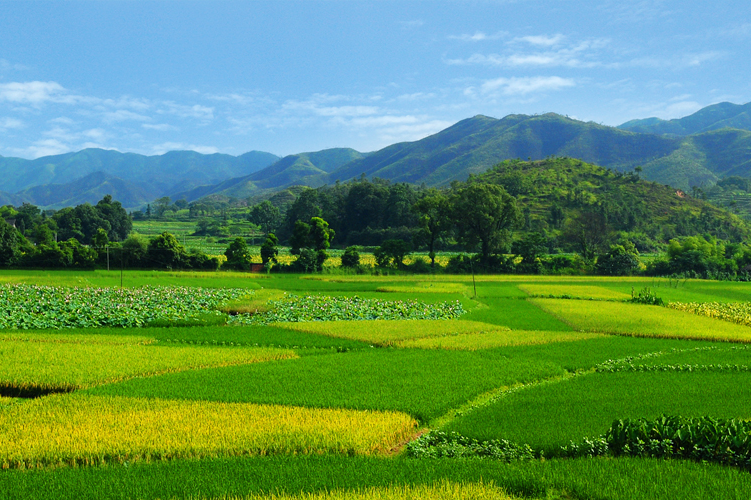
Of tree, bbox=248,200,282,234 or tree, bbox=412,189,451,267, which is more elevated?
tree, bbox=248,200,282,234

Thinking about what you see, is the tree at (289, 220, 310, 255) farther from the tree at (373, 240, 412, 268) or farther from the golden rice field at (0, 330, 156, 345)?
the golden rice field at (0, 330, 156, 345)

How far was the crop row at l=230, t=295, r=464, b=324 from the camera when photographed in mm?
28969

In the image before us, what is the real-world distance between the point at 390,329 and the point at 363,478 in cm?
1674

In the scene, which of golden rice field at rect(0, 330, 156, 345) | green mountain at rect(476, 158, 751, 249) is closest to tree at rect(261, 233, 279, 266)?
golden rice field at rect(0, 330, 156, 345)

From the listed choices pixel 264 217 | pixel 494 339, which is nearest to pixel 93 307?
pixel 494 339

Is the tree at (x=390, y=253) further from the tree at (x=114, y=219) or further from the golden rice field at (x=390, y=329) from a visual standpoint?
the tree at (x=114, y=219)

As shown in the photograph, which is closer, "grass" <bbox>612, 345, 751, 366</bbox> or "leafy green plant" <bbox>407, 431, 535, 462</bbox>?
"leafy green plant" <bbox>407, 431, 535, 462</bbox>

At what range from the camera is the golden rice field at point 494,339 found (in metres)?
21.6

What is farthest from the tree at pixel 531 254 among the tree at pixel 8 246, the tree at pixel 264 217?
the tree at pixel 264 217

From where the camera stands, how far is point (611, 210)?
10475 cm

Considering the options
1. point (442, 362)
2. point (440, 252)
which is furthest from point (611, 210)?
point (442, 362)

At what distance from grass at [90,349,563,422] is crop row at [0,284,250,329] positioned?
1256 centimetres

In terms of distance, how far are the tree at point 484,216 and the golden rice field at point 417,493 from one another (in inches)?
2463

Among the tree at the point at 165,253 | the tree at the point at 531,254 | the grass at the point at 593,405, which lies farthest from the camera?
the tree at the point at 531,254
